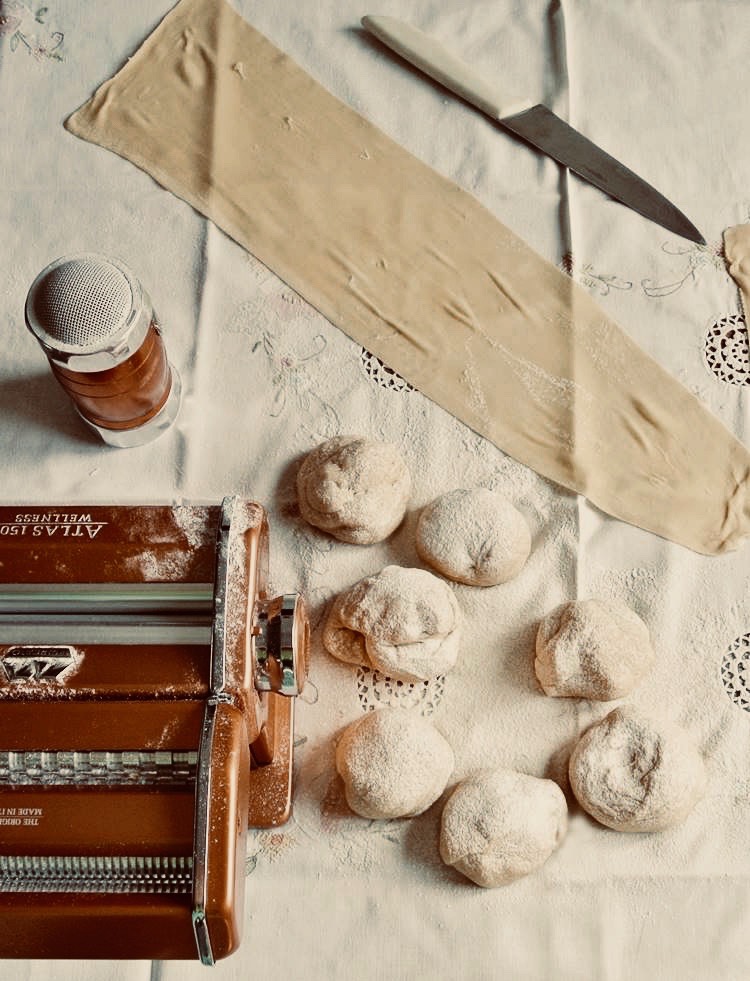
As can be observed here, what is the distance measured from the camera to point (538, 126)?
3.42 ft

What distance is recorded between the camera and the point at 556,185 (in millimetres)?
1035

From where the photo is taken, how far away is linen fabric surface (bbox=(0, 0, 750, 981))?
0.81m

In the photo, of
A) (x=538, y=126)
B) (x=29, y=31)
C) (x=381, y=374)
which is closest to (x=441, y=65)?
(x=538, y=126)

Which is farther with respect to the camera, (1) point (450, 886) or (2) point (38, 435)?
(2) point (38, 435)

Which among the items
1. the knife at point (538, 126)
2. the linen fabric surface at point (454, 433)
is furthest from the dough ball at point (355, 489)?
the knife at point (538, 126)

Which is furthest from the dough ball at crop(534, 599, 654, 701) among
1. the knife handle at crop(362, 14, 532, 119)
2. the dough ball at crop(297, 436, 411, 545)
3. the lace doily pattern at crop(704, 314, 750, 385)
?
the knife handle at crop(362, 14, 532, 119)

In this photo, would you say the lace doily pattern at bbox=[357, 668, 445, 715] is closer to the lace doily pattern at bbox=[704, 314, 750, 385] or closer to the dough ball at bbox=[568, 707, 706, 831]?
the dough ball at bbox=[568, 707, 706, 831]

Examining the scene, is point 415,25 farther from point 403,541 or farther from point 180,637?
point 180,637

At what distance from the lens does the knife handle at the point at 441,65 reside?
1048mm

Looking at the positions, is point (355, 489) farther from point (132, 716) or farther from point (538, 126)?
point (538, 126)

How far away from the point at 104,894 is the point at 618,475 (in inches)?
23.0

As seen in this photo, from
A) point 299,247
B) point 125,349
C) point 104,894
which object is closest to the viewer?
point 104,894

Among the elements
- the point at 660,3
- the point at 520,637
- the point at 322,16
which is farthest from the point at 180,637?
the point at 660,3

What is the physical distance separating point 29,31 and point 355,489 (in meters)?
0.68
